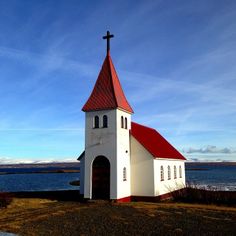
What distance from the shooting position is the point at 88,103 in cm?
2741

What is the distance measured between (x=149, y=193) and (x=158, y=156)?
3.41 meters

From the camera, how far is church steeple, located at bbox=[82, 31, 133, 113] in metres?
26.5

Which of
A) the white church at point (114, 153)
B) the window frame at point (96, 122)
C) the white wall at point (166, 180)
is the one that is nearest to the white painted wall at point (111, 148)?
the white church at point (114, 153)

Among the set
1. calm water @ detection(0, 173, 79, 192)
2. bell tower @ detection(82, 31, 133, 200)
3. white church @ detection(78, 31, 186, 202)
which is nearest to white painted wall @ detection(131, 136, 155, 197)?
white church @ detection(78, 31, 186, 202)

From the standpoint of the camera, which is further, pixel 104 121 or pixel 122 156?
pixel 104 121

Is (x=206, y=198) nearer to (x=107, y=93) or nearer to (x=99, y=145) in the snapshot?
(x=99, y=145)

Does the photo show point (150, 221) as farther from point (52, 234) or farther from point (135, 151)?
point (135, 151)

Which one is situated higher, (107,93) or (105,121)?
(107,93)

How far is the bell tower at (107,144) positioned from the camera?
83.4 ft

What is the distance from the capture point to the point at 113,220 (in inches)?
703

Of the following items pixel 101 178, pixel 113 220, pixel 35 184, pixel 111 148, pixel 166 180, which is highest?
pixel 111 148

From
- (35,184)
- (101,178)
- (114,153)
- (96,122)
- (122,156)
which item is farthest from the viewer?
(35,184)

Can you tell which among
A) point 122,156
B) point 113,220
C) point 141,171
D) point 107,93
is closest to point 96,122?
point 107,93

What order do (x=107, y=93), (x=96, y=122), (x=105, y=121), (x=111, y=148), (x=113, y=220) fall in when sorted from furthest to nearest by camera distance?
(x=107, y=93), (x=96, y=122), (x=105, y=121), (x=111, y=148), (x=113, y=220)
